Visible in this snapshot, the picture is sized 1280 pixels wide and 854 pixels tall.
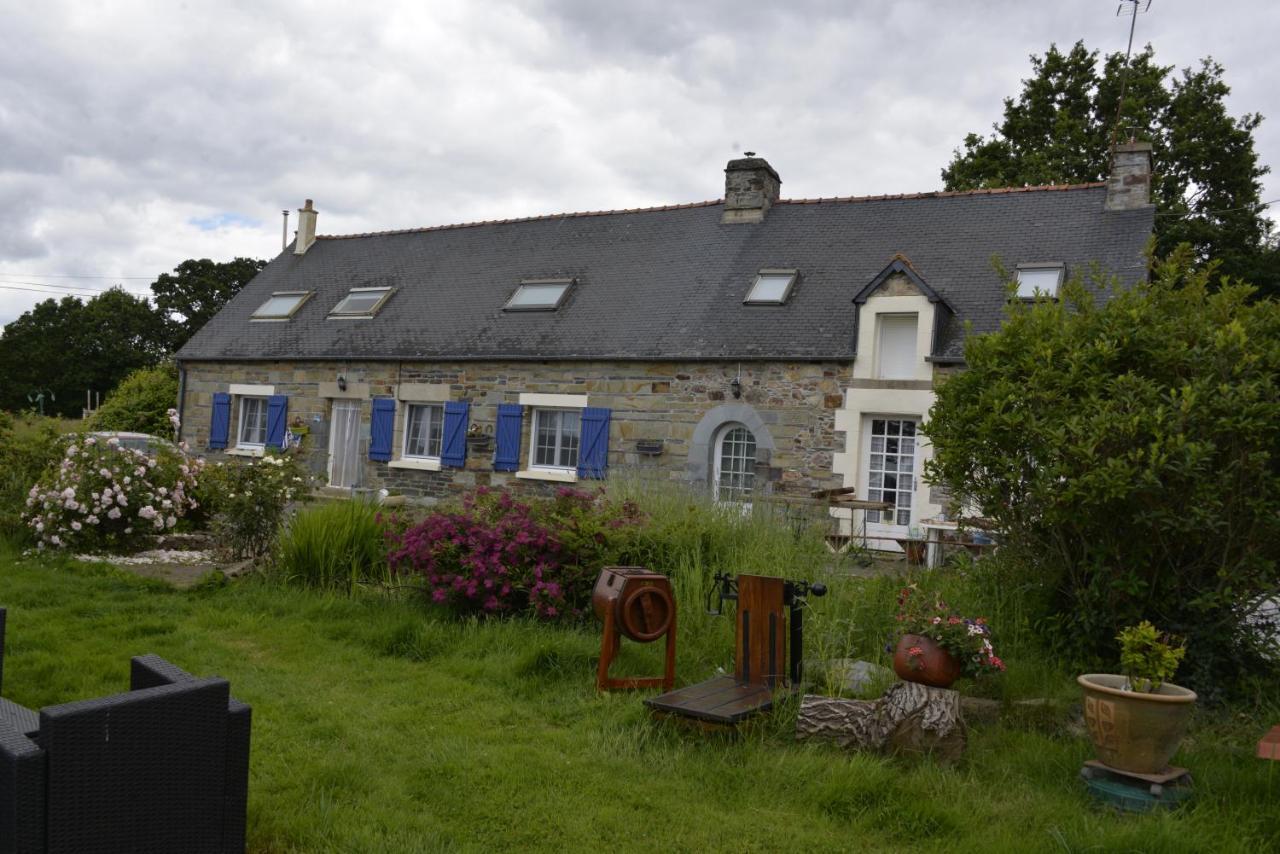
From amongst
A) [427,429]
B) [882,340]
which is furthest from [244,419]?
[882,340]

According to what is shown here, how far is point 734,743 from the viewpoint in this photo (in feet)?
14.6

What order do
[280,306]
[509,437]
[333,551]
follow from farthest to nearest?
[280,306]
[509,437]
[333,551]

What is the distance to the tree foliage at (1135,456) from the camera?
4.98 metres

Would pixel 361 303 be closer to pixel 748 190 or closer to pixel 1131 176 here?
pixel 748 190

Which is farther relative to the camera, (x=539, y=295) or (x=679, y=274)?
(x=539, y=295)

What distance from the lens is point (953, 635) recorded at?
4.83 m

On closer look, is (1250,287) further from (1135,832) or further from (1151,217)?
(1151,217)

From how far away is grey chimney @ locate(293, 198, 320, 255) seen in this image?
1973cm

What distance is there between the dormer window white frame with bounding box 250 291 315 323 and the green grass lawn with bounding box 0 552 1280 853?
12609 mm

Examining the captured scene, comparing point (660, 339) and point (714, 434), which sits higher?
point (660, 339)

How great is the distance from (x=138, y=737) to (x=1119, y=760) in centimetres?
359

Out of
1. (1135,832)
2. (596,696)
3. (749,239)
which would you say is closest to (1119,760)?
(1135,832)

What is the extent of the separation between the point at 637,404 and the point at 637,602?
827cm

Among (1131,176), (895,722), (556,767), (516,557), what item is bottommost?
(556,767)
